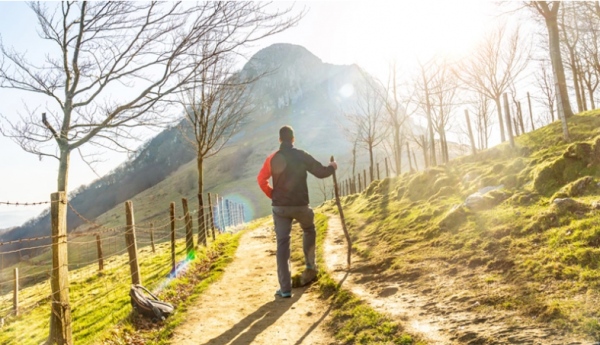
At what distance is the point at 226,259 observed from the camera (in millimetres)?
9484

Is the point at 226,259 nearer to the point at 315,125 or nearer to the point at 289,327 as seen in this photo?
the point at 289,327

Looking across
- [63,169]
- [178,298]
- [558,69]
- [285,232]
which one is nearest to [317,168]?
[285,232]

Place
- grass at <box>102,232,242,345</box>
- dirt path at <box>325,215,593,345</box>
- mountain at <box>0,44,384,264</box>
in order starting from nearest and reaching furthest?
dirt path at <box>325,215,593,345</box> < grass at <box>102,232,242,345</box> < mountain at <box>0,44,384,264</box>

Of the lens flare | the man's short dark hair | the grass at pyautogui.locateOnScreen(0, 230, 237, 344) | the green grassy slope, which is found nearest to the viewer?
the green grassy slope

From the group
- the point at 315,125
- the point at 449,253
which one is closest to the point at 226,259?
the point at 449,253

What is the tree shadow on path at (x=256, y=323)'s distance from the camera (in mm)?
4438

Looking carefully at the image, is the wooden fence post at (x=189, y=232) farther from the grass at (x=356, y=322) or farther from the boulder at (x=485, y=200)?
the boulder at (x=485, y=200)

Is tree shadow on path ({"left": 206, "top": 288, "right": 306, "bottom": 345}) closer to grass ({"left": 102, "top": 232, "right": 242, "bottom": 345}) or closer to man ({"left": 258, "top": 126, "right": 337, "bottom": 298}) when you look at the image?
man ({"left": 258, "top": 126, "right": 337, "bottom": 298})

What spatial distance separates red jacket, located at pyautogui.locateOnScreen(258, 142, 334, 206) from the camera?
18.6 ft

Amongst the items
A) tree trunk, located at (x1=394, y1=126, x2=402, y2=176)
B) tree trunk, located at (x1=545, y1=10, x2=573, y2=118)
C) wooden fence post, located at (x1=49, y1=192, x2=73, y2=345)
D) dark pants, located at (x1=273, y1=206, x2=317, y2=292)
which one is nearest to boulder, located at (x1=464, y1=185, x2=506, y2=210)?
dark pants, located at (x1=273, y1=206, x2=317, y2=292)

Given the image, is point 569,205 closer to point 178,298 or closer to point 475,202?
point 475,202

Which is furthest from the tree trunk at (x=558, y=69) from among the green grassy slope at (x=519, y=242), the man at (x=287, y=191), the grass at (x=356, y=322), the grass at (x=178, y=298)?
the grass at (x=178, y=298)

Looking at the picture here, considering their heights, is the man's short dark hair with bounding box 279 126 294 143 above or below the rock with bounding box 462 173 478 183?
above

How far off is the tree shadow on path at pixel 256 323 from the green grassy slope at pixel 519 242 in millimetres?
1884
